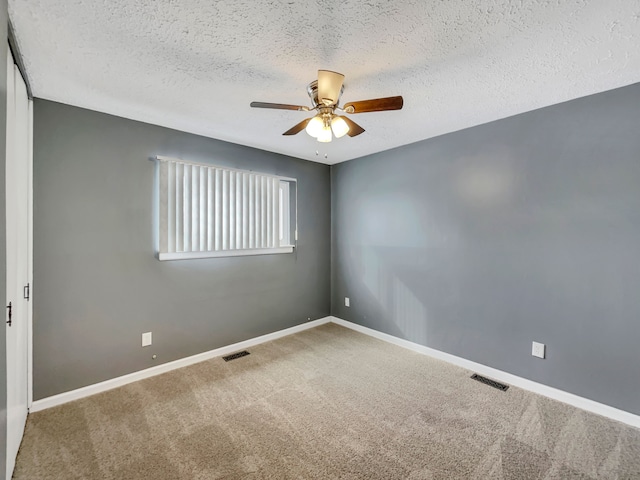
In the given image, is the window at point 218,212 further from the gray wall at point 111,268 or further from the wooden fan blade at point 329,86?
the wooden fan blade at point 329,86

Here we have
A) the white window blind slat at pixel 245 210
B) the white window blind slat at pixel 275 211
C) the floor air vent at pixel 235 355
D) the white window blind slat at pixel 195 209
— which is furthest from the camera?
the white window blind slat at pixel 275 211

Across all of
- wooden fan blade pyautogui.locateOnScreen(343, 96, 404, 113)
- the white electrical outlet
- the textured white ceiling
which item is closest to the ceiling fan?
wooden fan blade pyautogui.locateOnScreen(343, 96, 404, 113)

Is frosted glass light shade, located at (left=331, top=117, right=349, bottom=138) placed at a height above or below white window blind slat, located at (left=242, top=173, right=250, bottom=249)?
above

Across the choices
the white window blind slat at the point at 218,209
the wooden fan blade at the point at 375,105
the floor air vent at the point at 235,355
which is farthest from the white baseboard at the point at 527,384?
the wooden fan blade at the point at 375,105

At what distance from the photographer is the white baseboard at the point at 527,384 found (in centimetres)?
204

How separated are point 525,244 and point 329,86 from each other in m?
2.14

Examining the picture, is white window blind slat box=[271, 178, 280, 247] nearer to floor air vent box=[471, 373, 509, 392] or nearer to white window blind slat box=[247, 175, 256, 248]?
white window blind slat box=[247, 175, 256, 248]

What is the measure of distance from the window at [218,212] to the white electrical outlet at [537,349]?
8.86 ft

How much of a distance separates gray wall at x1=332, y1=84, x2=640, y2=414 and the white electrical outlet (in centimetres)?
5

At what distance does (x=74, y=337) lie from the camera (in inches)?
90.7

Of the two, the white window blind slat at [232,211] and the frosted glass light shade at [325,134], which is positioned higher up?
the frosted glass light shade at [325,134]

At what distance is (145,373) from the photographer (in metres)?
2.62

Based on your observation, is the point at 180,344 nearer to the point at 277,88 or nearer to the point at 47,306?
the point at 47,306

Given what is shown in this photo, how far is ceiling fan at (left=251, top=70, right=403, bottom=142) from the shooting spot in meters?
1.62
